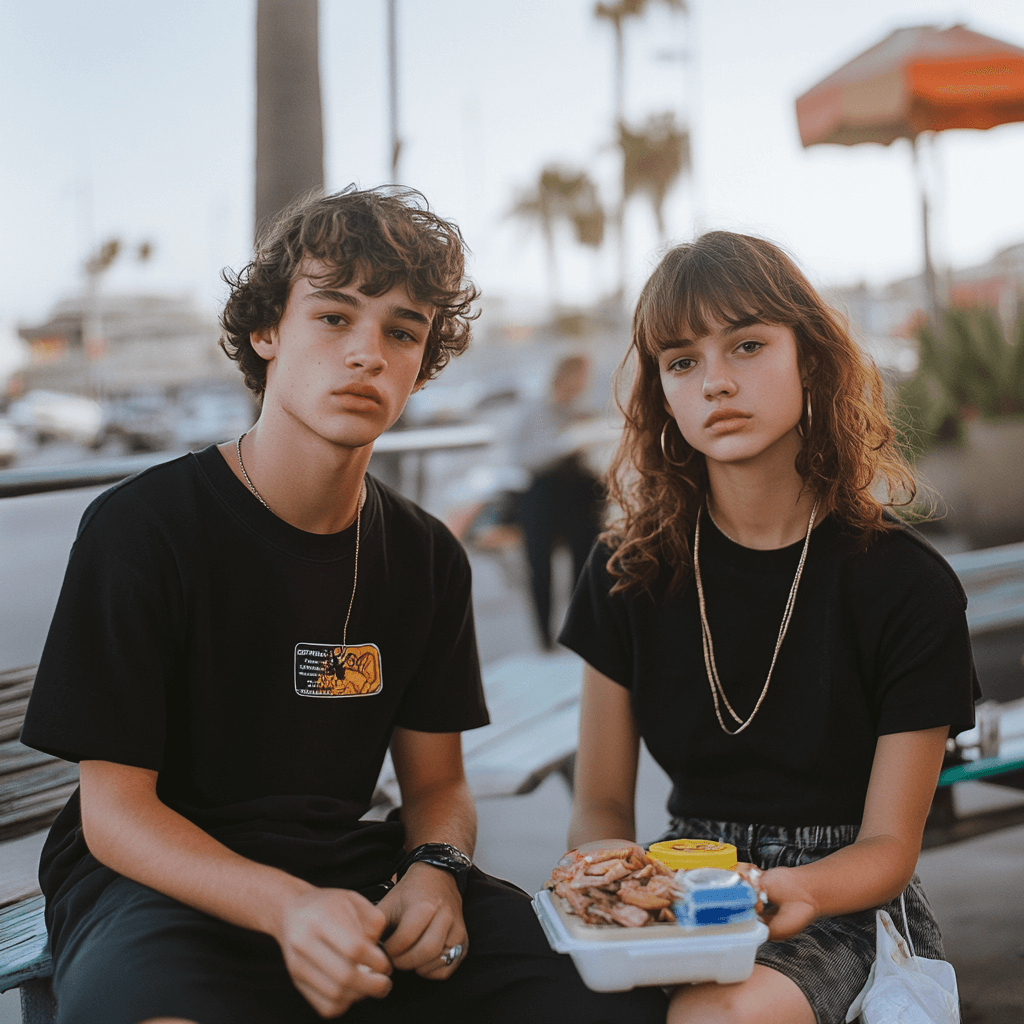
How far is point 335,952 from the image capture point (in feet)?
4.56

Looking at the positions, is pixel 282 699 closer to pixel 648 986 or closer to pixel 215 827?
pixel 215 827

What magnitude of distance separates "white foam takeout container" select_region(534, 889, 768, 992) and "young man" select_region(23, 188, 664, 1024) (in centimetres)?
18

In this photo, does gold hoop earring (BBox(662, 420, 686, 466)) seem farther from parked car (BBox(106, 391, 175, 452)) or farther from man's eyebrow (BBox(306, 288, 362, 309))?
parked car (BBox(106, 391, 175, 452))

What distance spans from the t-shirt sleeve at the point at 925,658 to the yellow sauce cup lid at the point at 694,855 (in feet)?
1.56

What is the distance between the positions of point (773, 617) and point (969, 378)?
744 centimetres

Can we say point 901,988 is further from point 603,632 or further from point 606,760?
point 603,632

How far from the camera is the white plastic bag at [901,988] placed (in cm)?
166

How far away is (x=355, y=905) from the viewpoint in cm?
144

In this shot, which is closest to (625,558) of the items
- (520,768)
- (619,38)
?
(520,768)

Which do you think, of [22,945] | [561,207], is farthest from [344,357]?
[561,207]

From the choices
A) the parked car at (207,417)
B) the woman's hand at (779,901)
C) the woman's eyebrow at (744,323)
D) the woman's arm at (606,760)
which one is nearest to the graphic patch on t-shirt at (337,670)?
the woman's arm at (606,760)

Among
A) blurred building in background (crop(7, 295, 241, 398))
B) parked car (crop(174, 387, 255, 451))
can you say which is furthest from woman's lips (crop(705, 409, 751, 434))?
blurred building in background (crop(7, 295, 241, 398))

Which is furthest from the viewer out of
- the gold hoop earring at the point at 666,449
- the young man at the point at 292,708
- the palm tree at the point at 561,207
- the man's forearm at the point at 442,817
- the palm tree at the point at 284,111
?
the palm tree at the point at 561,207

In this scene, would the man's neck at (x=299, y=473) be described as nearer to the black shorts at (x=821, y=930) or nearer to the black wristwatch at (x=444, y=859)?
the black wristwatch at (x=444, y=859)
